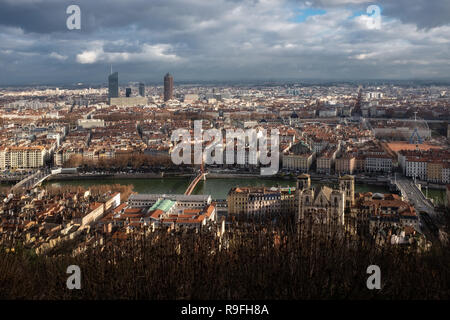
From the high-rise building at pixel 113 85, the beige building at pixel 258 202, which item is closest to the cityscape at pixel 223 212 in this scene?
the beige building at pixel 258 202

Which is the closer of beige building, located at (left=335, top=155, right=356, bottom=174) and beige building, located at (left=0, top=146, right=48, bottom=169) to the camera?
beige building, located at (left=335, top=155, right=356, bottom=174)

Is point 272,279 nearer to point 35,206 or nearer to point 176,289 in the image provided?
point 176,289

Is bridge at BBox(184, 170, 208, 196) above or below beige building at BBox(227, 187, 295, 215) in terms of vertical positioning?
below

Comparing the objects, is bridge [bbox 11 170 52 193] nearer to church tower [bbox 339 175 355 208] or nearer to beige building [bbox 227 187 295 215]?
beige building [bbox 227 187 295 215]

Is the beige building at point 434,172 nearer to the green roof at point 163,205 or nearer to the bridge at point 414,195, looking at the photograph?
the bridge at point 414,195

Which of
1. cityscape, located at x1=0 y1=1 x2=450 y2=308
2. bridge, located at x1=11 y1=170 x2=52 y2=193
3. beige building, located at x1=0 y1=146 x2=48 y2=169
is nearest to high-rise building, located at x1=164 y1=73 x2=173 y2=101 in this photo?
cityscape, located at x1=0 y1=1 x2=450 y2=308

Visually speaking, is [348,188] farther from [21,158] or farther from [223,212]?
[21,158]
